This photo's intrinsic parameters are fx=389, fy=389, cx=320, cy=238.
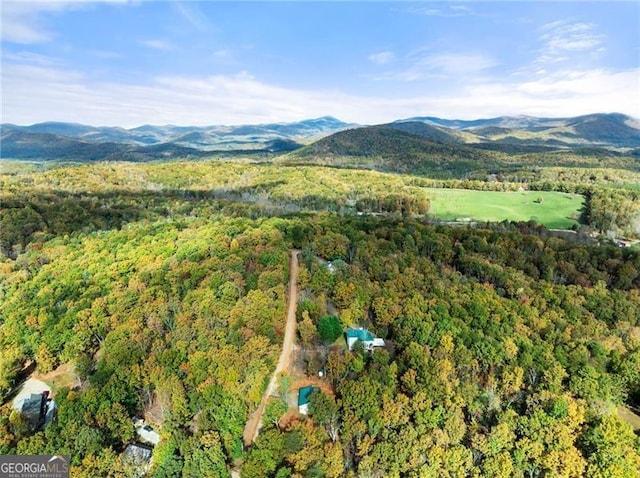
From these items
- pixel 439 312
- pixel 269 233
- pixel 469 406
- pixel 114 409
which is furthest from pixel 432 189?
pixel 114 409

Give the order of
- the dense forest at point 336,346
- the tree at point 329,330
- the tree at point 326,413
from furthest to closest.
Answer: the tree at point 329,330 → the tree at point 326,413 → the dense forest at point 336,346

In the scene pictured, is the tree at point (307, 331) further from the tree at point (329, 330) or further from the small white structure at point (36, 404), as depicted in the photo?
the small white structure at point (36, 404)

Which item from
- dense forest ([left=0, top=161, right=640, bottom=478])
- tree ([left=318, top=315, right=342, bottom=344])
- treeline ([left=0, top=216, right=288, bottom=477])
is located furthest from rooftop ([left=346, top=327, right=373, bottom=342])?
treeline ([left=0, top=216, right=288, bottom=477])

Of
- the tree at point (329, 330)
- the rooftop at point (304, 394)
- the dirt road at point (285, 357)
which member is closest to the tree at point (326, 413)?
the rooftop at point (304, 394)

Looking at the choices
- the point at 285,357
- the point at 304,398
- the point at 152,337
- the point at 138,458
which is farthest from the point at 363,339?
the point at 138,458

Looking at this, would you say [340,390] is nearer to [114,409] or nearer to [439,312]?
[439,312]

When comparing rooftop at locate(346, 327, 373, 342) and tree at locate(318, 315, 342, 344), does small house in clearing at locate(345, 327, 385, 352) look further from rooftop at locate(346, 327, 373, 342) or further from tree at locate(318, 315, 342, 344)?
tree at locate(318, 315, 342, 344)
